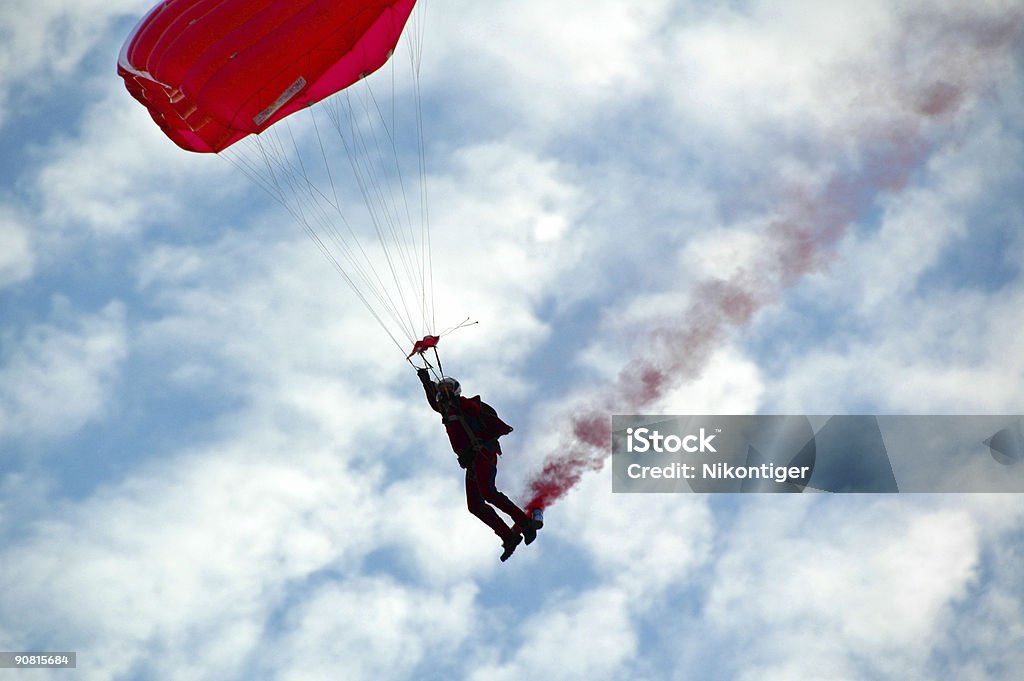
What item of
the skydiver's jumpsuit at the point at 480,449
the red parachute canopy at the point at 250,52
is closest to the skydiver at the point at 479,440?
the skydiver's jumpsuit at the point at 480,449

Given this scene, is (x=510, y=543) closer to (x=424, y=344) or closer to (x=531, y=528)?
(x=531, y=528)

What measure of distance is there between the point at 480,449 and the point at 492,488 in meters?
0.66

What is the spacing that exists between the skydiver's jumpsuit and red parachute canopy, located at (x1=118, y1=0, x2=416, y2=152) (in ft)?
18.8

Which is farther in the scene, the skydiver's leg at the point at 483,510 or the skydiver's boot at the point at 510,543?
the skydiver's leg at the point at 483,510

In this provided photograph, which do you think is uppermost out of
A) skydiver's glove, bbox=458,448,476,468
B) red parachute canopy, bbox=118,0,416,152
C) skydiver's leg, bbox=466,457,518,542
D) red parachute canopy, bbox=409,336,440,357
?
red parachute canopy, bbox=118,0,416,152

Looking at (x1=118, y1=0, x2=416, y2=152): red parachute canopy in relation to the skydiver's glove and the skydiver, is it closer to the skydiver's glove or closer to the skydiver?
the skydiver

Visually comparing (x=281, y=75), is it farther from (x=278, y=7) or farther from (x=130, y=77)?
(x=130, y=77)

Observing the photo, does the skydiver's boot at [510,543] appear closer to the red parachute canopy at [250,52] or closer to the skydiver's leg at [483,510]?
the skydiver's leg at [483,510]

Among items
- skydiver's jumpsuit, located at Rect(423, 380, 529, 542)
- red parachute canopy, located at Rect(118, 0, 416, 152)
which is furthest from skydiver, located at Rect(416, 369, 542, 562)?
red parachute canopy, located at Rect(118, 0, 416, 152)

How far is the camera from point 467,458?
2155 cm

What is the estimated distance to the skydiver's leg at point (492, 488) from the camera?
2159 centimetres

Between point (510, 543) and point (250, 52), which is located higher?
point (250, 52)

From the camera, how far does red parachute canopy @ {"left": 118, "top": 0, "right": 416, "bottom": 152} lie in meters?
22.9

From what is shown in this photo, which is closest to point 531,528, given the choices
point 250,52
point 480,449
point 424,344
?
point 480,449
